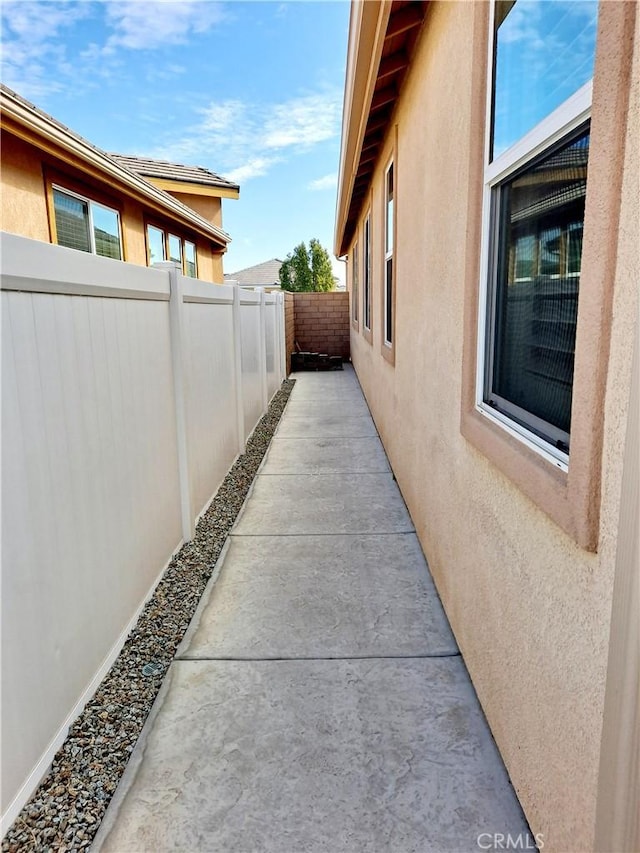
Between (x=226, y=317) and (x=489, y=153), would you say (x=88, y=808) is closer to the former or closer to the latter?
(x=489, y=153)

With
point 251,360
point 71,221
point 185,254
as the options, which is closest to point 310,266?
point 185,254

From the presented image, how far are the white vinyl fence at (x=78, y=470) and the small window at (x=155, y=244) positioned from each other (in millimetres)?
6753

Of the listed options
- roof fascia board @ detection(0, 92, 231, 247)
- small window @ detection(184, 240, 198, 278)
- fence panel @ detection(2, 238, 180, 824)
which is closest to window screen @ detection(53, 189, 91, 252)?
roof fascia board @ detection(0, 92, 231, 247)

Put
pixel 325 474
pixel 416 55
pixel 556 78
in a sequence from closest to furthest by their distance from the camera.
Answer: pixel 556 78, pixel 416 55, pixel 325 474

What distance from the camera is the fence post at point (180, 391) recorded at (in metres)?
3.78

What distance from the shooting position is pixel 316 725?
7.36ft

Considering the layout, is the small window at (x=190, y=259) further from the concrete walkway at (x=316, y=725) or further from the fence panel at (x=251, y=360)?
the concrete walkway at (x=316, y=725)

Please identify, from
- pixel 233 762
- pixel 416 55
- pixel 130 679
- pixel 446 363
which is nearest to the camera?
pixel 233 762

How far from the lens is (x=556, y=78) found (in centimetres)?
165

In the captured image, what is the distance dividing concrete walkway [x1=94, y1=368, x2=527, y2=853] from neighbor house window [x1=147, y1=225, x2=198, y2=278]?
7.53 meters

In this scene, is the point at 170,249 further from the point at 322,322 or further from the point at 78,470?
the point at 78,470

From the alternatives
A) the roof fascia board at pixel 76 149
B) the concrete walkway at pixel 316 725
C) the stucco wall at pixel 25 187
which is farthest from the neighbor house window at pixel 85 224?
the concrete walkway at pixel 316 725

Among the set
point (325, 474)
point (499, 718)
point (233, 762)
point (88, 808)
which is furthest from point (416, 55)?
point (88, 808)

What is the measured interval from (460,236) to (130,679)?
2.62 metres
